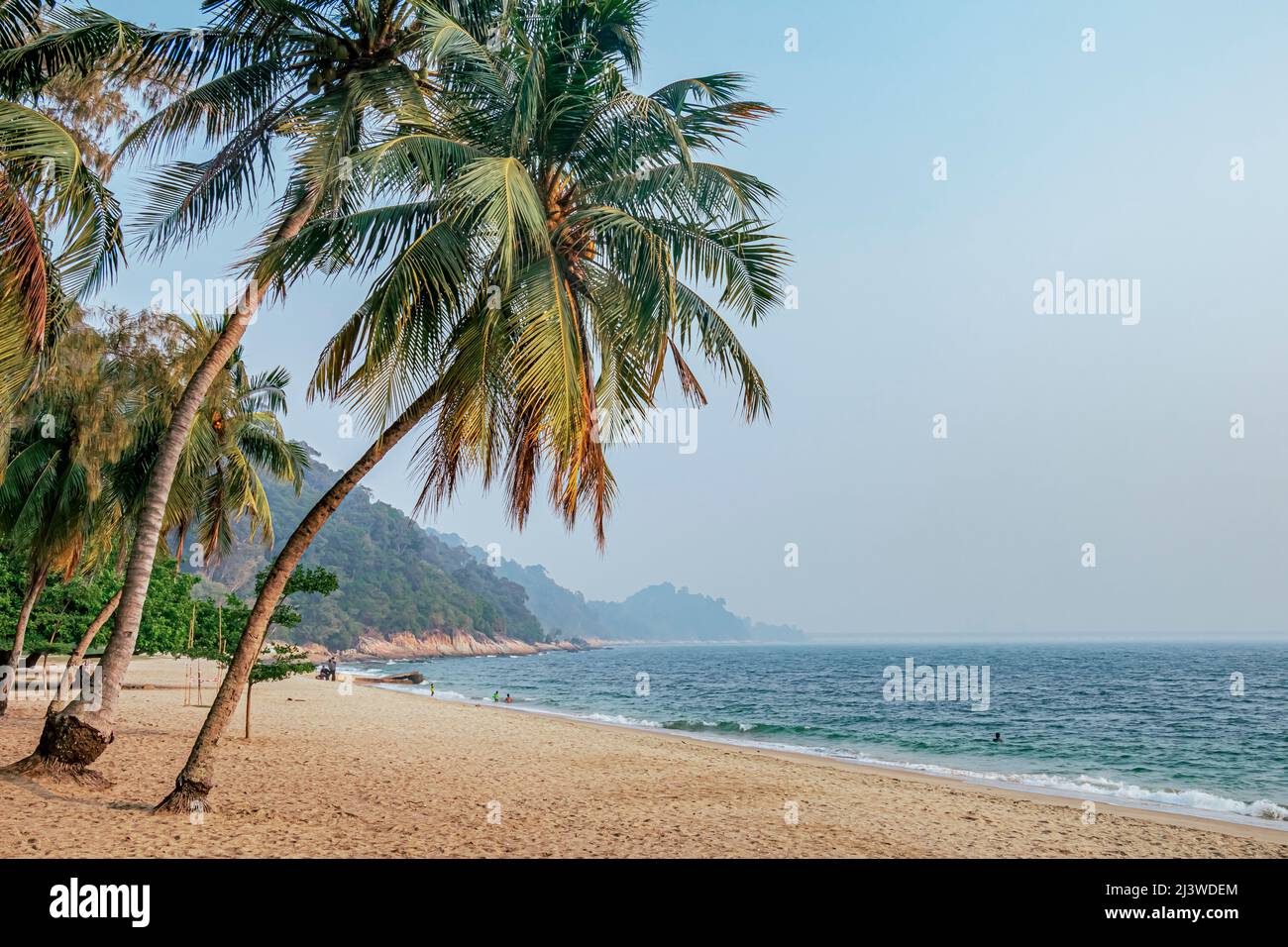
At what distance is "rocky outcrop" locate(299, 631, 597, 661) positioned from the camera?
399 ft

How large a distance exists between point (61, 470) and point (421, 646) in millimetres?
126710

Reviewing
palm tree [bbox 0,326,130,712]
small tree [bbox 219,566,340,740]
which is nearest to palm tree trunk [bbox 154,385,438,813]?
small tree [bbox 219,566,340,740]

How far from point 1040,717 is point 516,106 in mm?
38158

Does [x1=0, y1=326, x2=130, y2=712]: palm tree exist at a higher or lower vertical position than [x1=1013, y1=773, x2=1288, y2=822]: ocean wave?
higher

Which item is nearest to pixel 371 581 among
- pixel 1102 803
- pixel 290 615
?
pixel 290 615

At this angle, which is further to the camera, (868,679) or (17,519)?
(868,679)

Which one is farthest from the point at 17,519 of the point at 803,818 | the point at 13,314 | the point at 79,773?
the point at 803,818

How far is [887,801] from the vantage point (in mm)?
12742

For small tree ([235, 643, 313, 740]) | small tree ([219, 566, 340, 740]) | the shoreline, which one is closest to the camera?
small tree ([219, 566, 340, 740])

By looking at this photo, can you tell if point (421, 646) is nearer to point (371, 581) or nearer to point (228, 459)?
point (371, 581)

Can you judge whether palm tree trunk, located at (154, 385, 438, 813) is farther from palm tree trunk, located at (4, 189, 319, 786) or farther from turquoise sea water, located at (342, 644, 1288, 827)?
turquoise sea water, located at (342, 644, 1288, 827)

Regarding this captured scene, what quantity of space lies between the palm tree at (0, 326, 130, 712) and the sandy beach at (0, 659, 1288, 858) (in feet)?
10.7

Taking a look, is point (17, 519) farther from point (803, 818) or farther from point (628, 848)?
point (803, 818)

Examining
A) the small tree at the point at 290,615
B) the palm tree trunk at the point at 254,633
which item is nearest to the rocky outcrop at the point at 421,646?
the small tree at the point at 290,615
